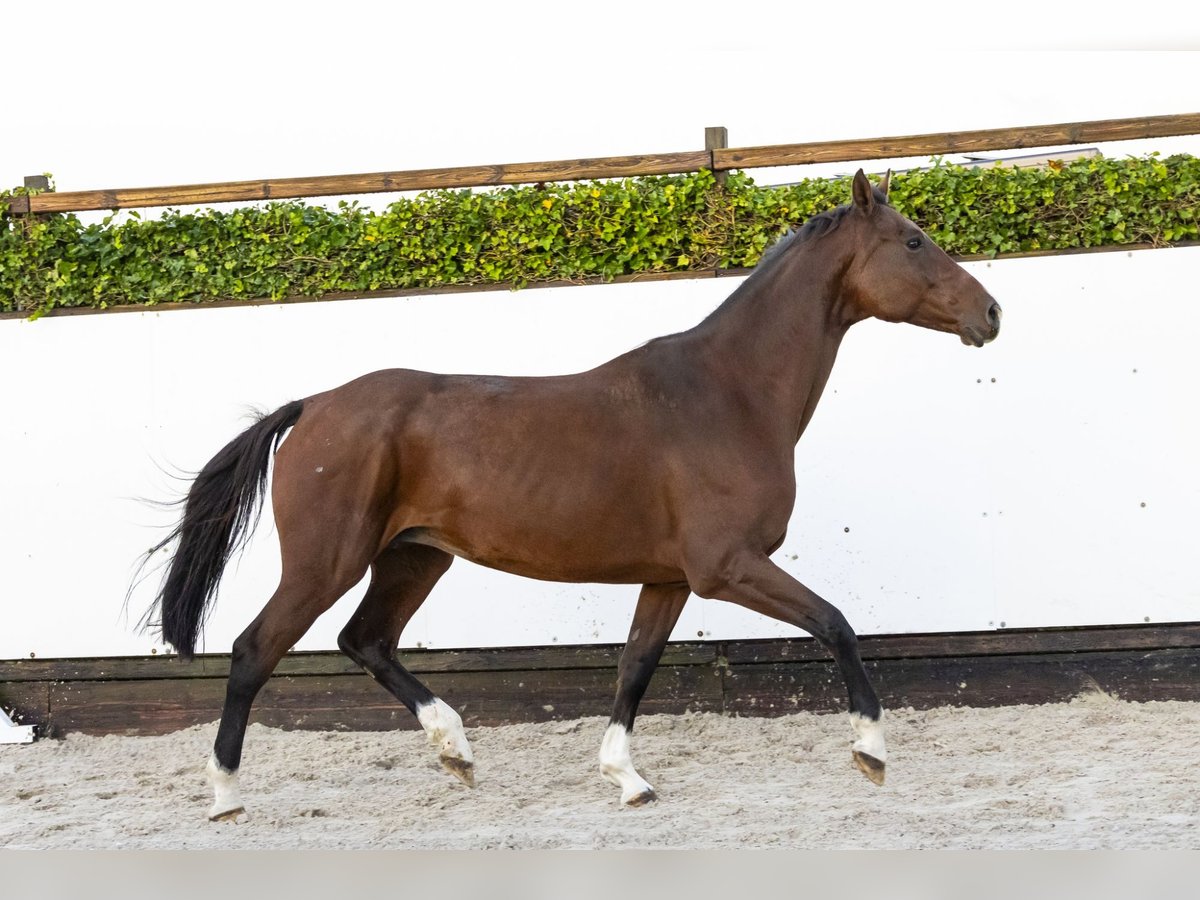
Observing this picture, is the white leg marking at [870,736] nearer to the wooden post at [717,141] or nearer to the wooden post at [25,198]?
the wooden post at [717,141]

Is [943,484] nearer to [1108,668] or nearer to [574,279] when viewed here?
[1108,668]

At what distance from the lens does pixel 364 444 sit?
173 inches

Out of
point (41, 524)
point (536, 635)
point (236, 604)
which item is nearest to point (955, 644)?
point (536, 635)

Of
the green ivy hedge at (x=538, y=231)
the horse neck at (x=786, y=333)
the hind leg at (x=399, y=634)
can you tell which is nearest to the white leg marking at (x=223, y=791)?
the hind leg at (x=399, y=634)

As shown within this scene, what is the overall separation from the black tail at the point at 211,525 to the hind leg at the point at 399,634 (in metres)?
0.52

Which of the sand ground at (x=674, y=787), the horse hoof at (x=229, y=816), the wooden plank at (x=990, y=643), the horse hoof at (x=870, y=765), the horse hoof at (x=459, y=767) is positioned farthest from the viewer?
the wooden plank at (x=990, y=643)

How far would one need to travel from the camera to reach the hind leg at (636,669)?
14.8 feet

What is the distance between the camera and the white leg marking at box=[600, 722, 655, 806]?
4.37m

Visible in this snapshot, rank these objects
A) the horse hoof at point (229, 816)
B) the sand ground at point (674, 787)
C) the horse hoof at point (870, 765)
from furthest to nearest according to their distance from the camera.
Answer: the horse hoof at point (229, 816)
the horse hoof at point (870, 765)
the sand ground at point (674, 787)

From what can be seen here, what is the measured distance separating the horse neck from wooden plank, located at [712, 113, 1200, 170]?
1198mm

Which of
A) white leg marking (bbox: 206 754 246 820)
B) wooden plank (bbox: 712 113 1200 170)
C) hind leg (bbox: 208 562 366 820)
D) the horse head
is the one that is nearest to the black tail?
hind leg (bbox: 208 562 366 820)

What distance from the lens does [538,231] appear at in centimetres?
576

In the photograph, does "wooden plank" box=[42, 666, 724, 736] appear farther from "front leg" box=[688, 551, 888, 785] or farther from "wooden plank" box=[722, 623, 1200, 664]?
"front leg" box=[688, 551, 888, 785]

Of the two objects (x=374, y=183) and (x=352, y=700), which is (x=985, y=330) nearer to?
(x=374, y=183)
